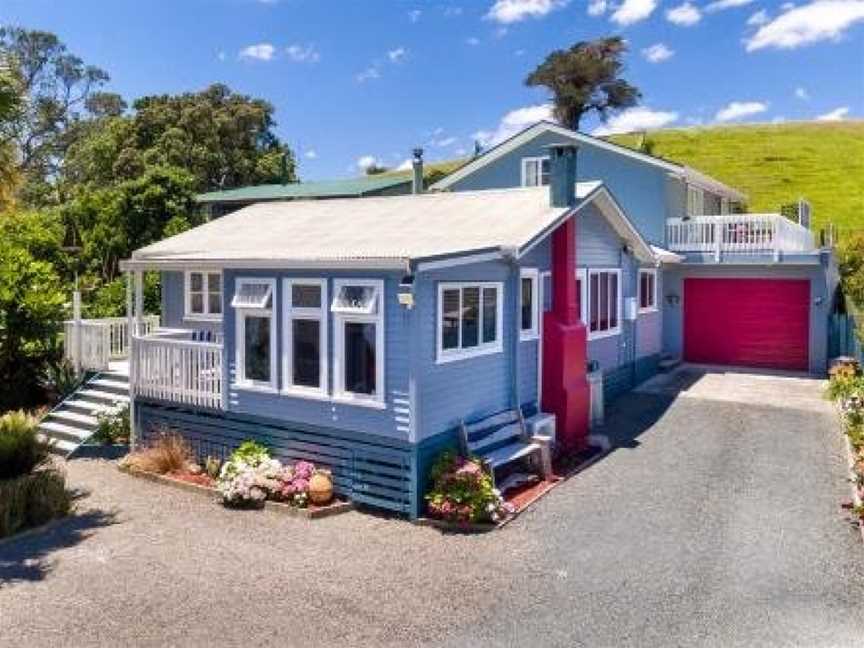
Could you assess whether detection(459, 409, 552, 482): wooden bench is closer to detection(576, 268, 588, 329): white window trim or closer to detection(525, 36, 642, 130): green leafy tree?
detection(576, 268, 588, 329): white window trim

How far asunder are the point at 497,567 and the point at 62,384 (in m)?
12.4

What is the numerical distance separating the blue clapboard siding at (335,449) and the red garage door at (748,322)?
15485 mm

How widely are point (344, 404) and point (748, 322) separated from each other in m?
16.0

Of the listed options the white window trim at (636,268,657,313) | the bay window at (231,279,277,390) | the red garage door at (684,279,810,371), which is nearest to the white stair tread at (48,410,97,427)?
the bay window at (231,279,277,390)

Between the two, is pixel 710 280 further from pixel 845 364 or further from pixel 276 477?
pixel 276 477

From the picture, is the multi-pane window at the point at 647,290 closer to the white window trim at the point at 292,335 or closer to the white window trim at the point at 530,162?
the white window trim at the point at 530,162

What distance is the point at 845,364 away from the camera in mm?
19312

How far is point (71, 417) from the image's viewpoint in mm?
15523

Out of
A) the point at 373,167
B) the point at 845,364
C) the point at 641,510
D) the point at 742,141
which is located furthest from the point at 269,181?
the point at 742,141

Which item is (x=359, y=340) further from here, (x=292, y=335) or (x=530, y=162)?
(x=530, y=162)

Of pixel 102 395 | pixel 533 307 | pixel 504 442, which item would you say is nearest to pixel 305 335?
pixel 504 442

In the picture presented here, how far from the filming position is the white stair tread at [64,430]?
48.6 feet

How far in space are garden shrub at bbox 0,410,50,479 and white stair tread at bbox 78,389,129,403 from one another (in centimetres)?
385

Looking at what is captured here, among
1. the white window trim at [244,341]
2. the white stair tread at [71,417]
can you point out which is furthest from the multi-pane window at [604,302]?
the white stair tread at [71,417]
